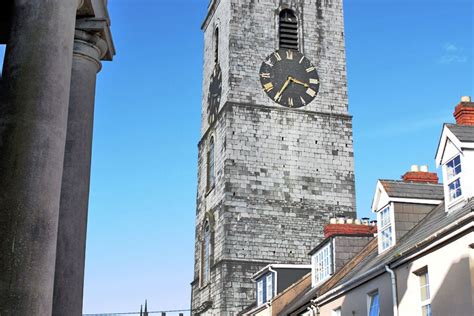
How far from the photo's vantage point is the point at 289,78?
39.3 metres

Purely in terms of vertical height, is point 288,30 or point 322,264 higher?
point 288,30

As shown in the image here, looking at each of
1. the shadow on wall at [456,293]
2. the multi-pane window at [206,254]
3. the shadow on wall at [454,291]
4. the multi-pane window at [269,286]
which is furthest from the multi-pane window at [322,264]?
the multi-pane window at [206,254]

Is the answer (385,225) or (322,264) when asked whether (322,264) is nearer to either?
(322,264)

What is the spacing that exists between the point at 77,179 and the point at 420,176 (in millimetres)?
12814

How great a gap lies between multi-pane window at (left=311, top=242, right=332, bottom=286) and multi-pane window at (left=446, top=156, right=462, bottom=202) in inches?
269

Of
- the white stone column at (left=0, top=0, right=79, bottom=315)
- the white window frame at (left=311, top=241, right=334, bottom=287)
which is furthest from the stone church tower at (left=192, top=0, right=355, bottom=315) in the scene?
the white stone column at (left=0, top=0, right=79, bottom=315)

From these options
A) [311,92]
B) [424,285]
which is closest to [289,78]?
[311,92]

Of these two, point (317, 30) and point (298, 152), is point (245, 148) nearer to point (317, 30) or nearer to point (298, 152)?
point (298, 152)

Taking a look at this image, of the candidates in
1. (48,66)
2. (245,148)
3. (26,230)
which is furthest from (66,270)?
(245,148)

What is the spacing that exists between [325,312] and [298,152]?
20.4m

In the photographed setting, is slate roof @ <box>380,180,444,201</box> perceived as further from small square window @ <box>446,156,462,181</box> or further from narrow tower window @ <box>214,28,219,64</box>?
narrow tower window @ <box>214,28,219,64</box>

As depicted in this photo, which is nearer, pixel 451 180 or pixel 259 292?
pixel 451 180

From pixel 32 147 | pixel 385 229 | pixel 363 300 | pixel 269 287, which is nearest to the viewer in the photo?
pixel 32 147

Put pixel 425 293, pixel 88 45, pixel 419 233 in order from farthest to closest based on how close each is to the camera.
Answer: pixel 419 233 < pixel 425 293 < pixel 88 45
